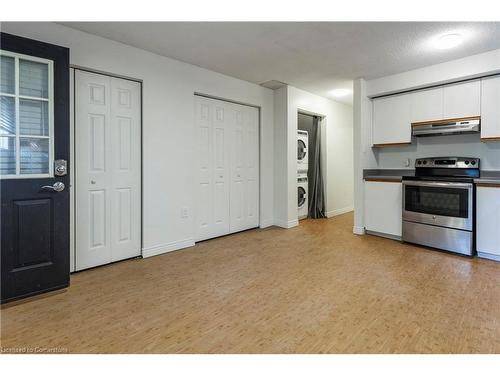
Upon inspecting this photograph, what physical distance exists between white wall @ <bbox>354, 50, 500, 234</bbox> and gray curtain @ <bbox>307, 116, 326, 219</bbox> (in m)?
1.30

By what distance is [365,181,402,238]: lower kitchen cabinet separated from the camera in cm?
391

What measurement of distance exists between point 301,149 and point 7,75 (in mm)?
4492

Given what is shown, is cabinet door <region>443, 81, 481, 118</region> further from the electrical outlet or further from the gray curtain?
the electrical outlet

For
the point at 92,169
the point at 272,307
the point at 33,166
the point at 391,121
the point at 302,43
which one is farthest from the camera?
the point at 391,121

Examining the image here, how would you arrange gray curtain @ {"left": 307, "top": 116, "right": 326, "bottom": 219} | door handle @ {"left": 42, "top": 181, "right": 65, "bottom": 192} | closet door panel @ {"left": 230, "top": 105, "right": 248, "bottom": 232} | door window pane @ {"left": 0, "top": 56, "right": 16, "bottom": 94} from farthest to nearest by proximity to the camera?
1. gray curtain @ {"left": 307, "top": 116, "right": 326, "bottom": 219}
2. closet door panel @ {"left": 230, "top": 105, "right": 248, "bottom": 232}
3. door handle @ {"left": 42, "top": 181, "right": 65, "bottom": 192}
4. door window pane @ {"left": 0, "top": 56, "right": 16, "bottom": 94}

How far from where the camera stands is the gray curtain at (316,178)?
561 centimetres

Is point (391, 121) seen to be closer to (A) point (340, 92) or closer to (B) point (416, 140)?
(B) point (416, 140)

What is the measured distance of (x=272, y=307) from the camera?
2098 millimetres

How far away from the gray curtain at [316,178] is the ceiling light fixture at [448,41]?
105 inches

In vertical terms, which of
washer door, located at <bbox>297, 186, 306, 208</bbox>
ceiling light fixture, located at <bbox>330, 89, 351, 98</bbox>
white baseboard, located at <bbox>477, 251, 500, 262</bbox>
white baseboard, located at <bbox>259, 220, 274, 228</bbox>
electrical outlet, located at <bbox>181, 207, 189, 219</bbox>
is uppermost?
ceiling light fixture, located at <bbox>330, 89, 351, 98</bbox>

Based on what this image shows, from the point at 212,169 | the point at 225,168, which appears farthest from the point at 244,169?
the point at 212,169

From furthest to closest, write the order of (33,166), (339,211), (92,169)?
(339,211)
(92,169)
(33,166)

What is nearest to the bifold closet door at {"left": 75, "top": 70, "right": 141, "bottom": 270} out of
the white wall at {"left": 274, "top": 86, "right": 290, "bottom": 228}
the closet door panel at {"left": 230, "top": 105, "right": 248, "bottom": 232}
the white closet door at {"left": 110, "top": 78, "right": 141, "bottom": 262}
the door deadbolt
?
the white closet door at {"left": 110, "top": 78, "right": 141, "bottom": 262}

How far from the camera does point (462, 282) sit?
8.34ft
